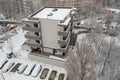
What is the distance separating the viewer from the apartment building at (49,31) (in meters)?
26.6

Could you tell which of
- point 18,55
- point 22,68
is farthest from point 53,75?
point 18,55

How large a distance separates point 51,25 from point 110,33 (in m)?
19.9

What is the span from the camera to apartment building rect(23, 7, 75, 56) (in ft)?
87.3

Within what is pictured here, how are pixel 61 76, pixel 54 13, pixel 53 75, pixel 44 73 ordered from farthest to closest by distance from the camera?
pixel 54 13 < pixel 44 73 < pixel 53 75 < pixel 61 76

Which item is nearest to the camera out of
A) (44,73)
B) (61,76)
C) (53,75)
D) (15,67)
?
(61,76)

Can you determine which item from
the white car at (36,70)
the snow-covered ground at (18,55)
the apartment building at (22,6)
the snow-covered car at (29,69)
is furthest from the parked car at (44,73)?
the apartment building at (22,6)

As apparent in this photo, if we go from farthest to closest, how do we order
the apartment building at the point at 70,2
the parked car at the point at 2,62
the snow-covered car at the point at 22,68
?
the apartment building at the point at 70,2 < the parked car at the point at 2,62 < the snow-covered car at the point at 22,68

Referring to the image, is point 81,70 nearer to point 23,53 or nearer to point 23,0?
point 23,53

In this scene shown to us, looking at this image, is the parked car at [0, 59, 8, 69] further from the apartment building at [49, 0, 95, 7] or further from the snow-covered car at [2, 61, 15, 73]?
the apartment building at [49, 0, 95, 7]

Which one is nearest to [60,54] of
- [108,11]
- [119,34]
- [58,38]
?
[58,38]

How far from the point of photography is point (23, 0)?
61344mm

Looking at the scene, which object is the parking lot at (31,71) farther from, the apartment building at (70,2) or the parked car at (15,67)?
the apartment building at (70,2)

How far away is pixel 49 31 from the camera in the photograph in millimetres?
27703

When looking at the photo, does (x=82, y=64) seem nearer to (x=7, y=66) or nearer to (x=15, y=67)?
(x=15, y=67)
